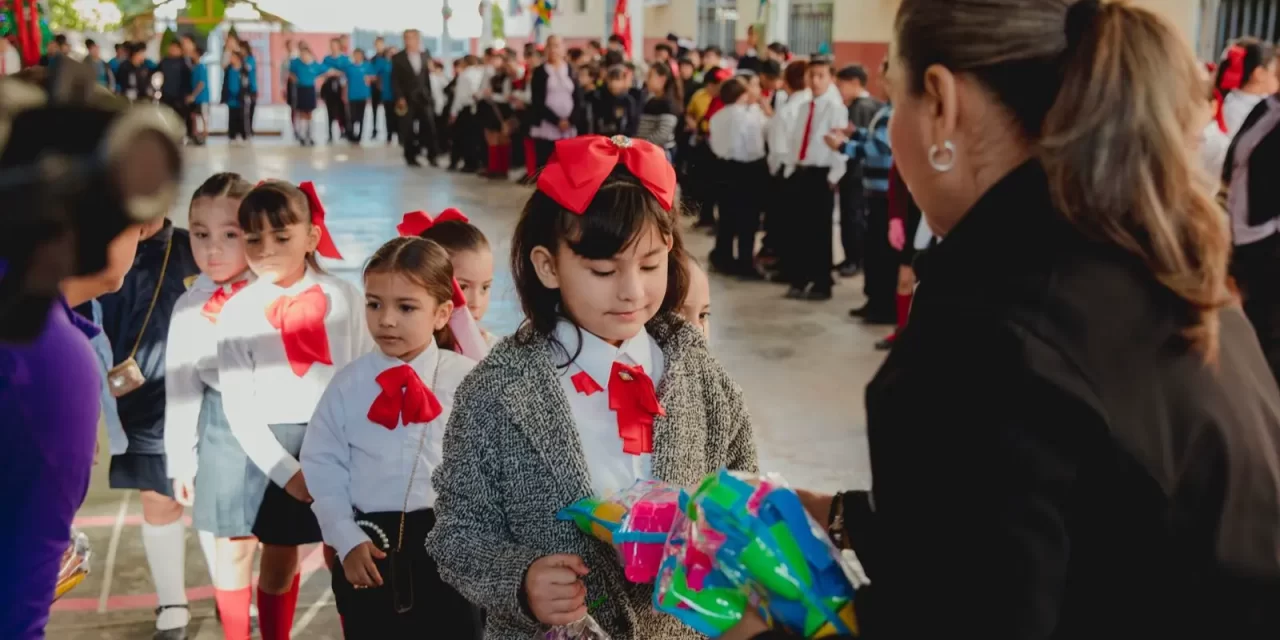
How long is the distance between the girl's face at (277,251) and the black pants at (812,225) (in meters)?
5.64

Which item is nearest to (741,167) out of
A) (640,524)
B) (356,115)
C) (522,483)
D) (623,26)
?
(522,483)

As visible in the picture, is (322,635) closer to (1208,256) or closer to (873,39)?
(1208,256)

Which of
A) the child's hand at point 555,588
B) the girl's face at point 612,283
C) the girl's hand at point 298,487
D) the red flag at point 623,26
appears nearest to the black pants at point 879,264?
the girl's hand at point 298,487

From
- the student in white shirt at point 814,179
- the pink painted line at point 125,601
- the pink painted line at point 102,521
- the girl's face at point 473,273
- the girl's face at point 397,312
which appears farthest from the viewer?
the student in white shirt at point 814,179

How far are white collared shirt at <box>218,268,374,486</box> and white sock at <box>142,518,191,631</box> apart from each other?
66 cm

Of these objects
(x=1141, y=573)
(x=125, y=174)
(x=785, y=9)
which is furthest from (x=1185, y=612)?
(x=785, y=9)

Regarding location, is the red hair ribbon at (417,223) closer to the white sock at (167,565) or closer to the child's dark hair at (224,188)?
the child's dark hair at (224,188)

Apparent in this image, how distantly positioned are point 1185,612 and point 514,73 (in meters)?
15.1

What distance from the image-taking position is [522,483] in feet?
6.35

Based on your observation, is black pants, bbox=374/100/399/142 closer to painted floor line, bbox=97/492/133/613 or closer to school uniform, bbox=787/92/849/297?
school uniform, bbox=787/92/849/297

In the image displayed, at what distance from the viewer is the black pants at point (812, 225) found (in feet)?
27.4

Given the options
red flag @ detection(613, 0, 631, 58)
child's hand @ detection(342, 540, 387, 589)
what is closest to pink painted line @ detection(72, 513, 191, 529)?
child's hand @ detection(342, 540, 387, 589)

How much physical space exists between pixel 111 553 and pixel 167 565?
81 centimetres

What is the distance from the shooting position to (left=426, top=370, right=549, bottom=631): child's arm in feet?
6.19
